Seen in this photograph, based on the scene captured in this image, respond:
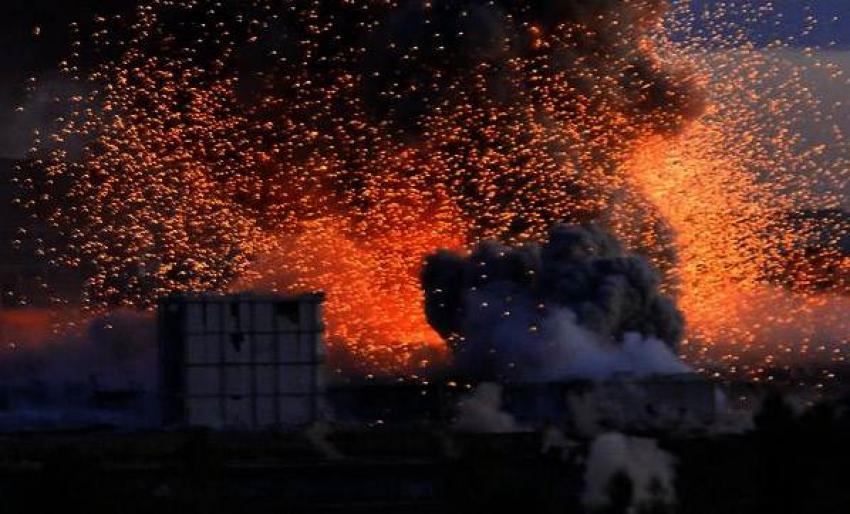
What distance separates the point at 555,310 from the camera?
41.8m

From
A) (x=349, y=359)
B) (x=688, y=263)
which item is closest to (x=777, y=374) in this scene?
(x=688, y=263)

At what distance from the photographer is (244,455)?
31.9 metres

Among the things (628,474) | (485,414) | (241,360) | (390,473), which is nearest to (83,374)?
(241,360)

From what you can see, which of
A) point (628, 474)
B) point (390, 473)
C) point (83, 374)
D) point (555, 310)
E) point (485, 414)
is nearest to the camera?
point (628, 474)

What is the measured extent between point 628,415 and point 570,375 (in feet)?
8.83

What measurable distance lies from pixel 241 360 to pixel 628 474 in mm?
11865

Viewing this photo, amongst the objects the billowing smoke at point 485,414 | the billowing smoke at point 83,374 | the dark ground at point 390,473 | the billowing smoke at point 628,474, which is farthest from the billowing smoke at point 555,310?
the billowing smoke at point 628,474

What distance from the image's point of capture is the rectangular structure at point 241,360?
3644 centimetres

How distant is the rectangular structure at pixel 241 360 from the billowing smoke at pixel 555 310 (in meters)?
5.66

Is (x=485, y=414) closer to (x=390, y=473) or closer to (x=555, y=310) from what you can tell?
(x=555, y=310)

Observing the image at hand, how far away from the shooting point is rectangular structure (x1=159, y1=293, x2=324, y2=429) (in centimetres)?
3644

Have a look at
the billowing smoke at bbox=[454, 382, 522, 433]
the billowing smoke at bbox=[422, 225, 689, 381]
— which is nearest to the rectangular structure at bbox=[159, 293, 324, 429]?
the billowing smoke at bbox=[454, 382, 522, 433]

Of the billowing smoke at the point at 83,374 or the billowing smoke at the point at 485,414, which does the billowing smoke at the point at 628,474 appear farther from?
the billowing smoke at the point at 83,374

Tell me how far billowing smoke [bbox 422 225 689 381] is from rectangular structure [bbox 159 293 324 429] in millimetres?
5664
